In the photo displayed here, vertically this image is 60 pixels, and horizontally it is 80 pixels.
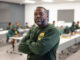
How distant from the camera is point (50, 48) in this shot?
4.13ft

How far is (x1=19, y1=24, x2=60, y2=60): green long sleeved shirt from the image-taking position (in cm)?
125

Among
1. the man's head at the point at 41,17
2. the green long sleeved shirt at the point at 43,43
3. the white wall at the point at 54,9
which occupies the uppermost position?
the white wall at the point at 54,9

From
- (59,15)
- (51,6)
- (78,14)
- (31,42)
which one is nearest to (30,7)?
(51,6)

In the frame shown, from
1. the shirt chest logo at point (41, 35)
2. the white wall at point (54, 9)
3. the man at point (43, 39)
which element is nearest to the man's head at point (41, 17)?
the man at point (43, 39)

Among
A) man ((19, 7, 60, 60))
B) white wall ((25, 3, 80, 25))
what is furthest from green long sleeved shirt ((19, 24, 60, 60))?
white wall ((25, 3, 80, 25))

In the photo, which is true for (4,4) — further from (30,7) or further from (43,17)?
(43,17)

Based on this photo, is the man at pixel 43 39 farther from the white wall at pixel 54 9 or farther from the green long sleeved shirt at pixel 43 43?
the white wall at pixel 54 9

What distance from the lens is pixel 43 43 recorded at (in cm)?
124

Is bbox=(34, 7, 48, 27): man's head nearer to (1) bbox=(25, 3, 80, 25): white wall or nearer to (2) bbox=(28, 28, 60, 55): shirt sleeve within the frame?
(2) bbox=(28, 28, 60, 55): shirt sleeve

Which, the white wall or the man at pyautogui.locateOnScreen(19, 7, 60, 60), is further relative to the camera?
the white wall

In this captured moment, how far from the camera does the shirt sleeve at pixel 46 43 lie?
1.24 meters

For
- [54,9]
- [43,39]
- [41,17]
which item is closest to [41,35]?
[43,39]

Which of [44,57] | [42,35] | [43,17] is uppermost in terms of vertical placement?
[43,17]

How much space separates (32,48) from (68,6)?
960 cm
